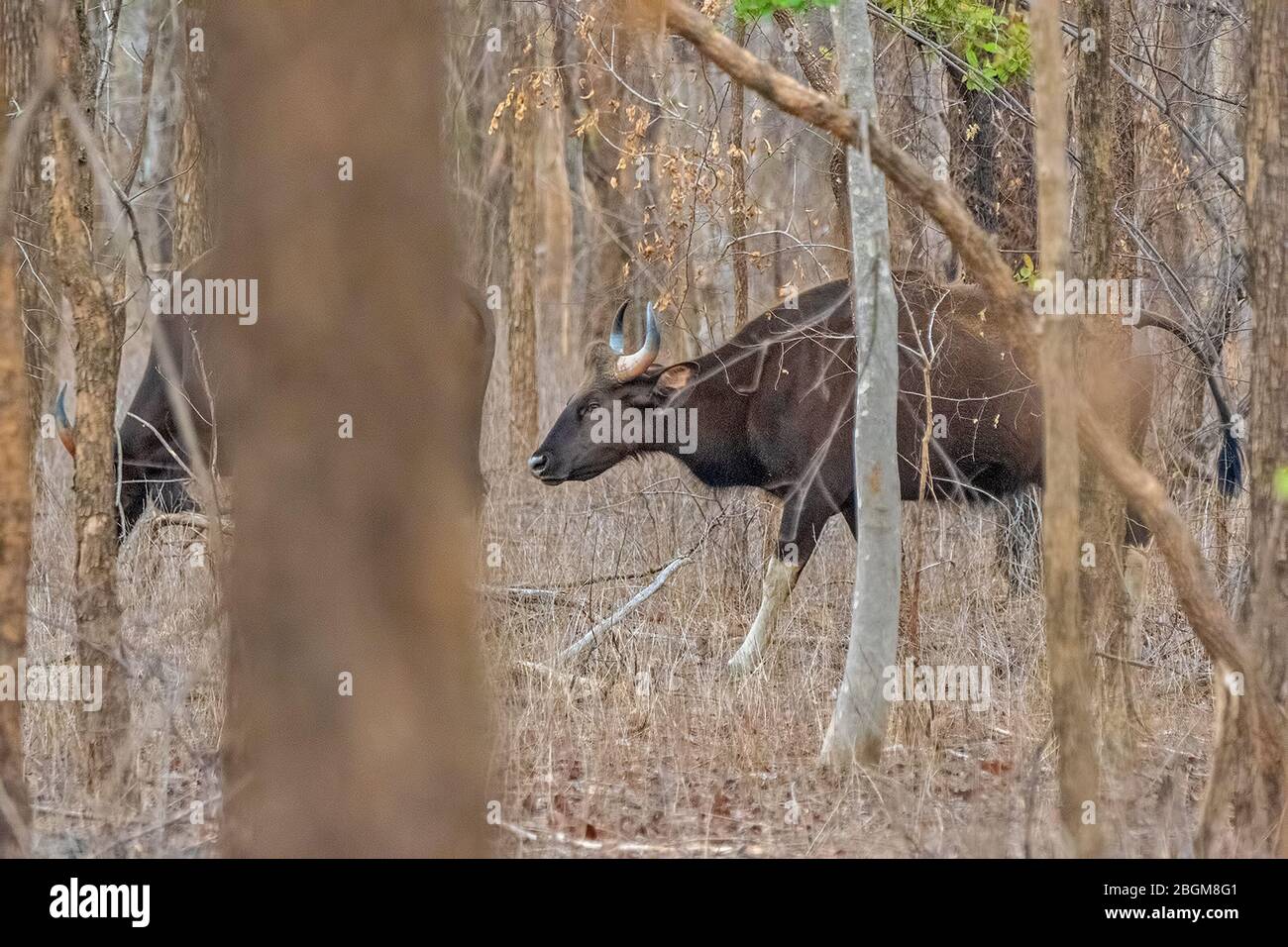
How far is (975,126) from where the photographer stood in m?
9.59

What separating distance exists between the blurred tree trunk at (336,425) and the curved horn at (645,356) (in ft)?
20.8

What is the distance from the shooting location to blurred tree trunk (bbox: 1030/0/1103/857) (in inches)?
134

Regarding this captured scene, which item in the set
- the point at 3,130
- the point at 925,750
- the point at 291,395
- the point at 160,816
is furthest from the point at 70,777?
the point at 291,395

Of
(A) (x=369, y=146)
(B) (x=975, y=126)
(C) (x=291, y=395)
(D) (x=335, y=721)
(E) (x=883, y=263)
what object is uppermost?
(B) (x=975, y=126)

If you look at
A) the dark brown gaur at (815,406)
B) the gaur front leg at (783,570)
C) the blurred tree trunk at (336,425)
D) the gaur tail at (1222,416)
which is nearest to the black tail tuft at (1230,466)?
the gaur tail at (1222,416)

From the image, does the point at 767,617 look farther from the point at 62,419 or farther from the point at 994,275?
the point at 62,419

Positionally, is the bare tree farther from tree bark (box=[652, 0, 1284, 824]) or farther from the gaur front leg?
the gaur front leg

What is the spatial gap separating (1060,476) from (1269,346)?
1.52m

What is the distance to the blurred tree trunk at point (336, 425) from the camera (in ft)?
7.91

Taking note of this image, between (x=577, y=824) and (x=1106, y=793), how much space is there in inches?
75.4

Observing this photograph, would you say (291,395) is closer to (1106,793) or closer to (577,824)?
(577,824)

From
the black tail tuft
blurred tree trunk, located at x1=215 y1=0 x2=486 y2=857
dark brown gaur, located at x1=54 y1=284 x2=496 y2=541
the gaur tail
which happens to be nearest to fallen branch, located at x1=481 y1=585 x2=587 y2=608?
dark brown gaur, located at x1=54 y1=284 x2=496 y2=541

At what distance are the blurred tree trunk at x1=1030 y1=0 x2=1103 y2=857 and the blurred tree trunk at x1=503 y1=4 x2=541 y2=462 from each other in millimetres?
11194

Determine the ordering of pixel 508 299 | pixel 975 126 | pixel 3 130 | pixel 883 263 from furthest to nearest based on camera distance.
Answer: pixel 508 299
pixel 975 126
pixel 883 263
pixel 3 130
